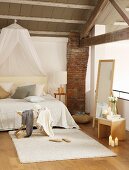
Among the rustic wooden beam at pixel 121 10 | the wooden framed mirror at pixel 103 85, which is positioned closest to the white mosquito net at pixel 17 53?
the wooden framed mirror at pixel 103 85

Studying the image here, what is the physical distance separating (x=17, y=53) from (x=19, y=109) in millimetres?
1988

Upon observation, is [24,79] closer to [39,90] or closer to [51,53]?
[39,90]

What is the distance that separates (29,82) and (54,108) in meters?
1.54

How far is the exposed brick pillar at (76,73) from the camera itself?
8117 millimetres

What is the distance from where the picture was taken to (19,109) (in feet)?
20.5

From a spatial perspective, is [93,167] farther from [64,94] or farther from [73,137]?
[64,94]

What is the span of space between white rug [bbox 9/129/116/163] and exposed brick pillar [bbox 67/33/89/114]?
8.29 feet

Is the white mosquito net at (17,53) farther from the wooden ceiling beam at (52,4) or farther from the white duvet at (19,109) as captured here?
the white duvet at (19,109)

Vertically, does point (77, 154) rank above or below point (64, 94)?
below

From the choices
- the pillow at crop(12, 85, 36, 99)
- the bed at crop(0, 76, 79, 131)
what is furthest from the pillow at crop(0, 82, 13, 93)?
the bed at crop(0, 76, 79, 131)

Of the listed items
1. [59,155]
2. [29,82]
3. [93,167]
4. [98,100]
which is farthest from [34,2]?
[93,167]

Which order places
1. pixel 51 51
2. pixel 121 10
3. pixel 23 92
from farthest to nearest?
pixel 51 51 → pixel 23 92 → pixel 121 10

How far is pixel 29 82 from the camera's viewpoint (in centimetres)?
766

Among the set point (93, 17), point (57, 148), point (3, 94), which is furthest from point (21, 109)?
point (93, 17)
